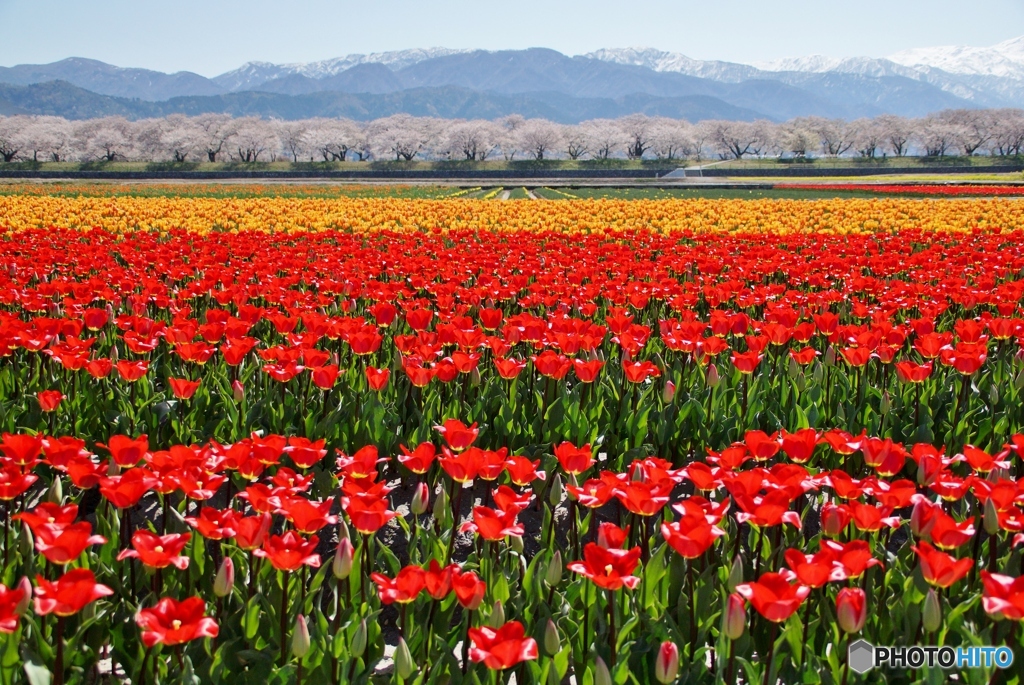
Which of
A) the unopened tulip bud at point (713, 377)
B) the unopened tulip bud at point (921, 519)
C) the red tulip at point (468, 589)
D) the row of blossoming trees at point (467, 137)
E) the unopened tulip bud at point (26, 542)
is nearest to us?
the red tulip at point (468, 589)

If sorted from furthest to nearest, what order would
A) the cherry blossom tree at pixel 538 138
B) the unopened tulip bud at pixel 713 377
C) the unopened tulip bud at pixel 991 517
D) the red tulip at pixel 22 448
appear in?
the cherry blossom tree at pixel 538 138 → the unopened tulip bud at pixel 713 377 → the red tulip at pixel 22 448 → the unopened tulip bud at pixel 991 517

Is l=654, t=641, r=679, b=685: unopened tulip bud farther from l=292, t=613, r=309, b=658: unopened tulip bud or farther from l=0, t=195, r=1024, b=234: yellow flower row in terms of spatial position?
l=0, t=195, r=1024, b=234: yellow flower row

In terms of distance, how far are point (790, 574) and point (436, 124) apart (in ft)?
400

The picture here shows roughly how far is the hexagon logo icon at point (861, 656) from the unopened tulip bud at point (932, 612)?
0.71ft

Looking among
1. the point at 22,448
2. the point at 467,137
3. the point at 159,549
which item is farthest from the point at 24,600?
the point at 467,137

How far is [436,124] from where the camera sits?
119 m

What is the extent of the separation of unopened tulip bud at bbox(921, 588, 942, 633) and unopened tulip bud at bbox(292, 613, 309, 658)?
1793mm

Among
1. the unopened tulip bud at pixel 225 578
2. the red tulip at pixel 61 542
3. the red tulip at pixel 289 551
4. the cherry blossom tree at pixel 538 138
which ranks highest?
the cherry blossom tree at pixel 538 138

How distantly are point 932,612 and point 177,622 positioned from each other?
216cm

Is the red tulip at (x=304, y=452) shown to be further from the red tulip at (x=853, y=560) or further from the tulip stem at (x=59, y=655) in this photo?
→ the red tulip at (x=853, y=560)

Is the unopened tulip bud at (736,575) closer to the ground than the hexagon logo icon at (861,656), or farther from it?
farther from it

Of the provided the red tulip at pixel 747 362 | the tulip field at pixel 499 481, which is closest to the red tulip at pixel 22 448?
the tulip field at pixel 499 481

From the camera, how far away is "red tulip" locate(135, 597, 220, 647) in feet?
6.97

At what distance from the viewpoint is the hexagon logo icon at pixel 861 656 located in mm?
2447
